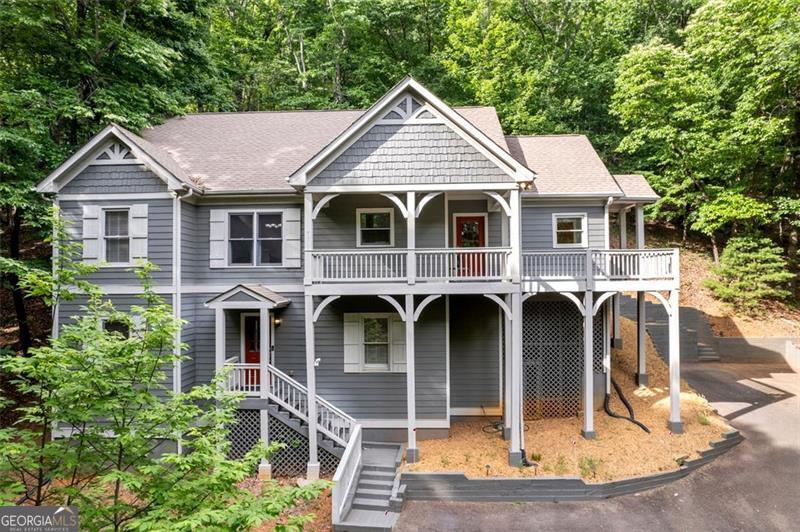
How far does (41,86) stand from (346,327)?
1189 cm

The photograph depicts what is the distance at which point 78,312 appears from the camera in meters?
10.9

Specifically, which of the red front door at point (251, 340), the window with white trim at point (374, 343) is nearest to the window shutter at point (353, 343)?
the window with white trim at point (374, 343)

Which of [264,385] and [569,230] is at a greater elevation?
[569,230]

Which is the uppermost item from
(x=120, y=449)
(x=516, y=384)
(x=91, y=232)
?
(x=91, y=232)

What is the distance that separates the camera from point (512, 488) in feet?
29.3

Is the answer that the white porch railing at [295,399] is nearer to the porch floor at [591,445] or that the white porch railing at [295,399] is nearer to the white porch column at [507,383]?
the porch floor at [591,445]

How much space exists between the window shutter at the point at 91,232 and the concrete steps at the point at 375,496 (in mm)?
9007

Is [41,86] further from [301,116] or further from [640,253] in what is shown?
[640,253]

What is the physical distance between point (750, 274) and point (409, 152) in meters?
19.8

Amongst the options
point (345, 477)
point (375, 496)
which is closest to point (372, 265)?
point (345, 477)

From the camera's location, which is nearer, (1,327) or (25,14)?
(25,14)

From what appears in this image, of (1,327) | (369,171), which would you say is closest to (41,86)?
(1,327)

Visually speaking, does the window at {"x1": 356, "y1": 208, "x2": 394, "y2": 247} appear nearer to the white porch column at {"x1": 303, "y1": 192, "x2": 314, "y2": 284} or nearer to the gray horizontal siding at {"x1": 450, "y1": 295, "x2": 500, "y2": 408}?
the white porch column at {"x1": 303, "y1": 192, "x2": 314, "y2": 284}

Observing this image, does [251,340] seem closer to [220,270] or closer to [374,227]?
[220,270]
